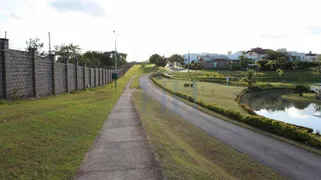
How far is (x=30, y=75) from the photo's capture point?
58.3ft

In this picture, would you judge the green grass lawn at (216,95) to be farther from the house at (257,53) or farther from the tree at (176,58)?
the tree at (176,58)

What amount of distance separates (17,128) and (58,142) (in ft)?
5.86

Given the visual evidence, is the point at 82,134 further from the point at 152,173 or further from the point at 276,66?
the point at 276,66

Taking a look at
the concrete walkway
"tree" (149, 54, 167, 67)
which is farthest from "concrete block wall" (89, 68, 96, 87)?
"tree" (149, 54, 167, 67)

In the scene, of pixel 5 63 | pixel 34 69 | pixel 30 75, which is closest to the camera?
pixel 5 63

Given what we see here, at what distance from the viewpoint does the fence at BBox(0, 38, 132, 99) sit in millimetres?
14734

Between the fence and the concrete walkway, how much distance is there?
8.72 metres

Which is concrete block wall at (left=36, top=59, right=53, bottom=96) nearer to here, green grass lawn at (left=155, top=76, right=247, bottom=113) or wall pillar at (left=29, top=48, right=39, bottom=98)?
wall pillar at (left=29, top=48, right=39, bottom=98)

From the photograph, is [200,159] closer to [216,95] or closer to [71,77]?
[71,77]

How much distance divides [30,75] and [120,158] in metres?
13.9

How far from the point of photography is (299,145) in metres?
13.2

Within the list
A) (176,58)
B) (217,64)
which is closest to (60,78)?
(217,64)


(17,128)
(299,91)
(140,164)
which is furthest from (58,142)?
(299,91)

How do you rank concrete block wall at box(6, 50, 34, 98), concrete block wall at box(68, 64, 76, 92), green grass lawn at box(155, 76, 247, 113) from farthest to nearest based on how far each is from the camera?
concrete block wall at box(68, 64, 76, 92) → green grass lawn at box(155, 76, 247, 113) → concrete block wall at box(6, 50, 34, 98)
